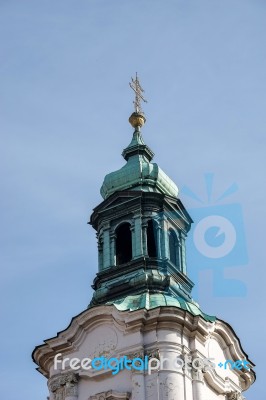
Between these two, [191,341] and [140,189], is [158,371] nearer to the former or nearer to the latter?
[191,341]

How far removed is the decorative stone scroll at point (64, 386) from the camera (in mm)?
26062

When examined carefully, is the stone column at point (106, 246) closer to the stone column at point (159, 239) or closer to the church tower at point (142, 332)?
the church tower at point (142, 332)

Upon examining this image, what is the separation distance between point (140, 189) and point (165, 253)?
2.42 metres

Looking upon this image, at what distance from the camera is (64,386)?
86.1 ft

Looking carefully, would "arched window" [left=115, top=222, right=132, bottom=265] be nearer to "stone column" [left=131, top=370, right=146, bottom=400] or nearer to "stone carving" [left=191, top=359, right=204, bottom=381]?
"stone carving" [left=191, top=359, right=204, bottom=381]

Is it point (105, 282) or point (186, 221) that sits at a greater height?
point (186, 221)

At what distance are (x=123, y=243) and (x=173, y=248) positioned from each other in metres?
1.42

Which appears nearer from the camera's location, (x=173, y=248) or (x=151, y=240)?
(x=151, y=240)

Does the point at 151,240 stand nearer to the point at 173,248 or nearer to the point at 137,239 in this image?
the point at 137,239

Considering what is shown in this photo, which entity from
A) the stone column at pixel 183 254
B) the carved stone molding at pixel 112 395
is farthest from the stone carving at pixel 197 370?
the stone column at pixel 183 254

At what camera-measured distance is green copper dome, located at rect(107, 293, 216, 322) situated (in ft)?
87.5

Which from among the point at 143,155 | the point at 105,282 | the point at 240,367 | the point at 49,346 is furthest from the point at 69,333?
the point at 143,155

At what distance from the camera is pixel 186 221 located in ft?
103

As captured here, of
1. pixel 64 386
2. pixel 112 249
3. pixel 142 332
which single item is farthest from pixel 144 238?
pixel 64 386
